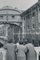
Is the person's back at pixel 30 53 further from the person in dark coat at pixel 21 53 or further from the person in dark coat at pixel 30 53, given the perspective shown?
the person in dark coat at pixel 21 53

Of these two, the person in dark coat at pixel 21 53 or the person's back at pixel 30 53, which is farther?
the person's back at pixel 30 53

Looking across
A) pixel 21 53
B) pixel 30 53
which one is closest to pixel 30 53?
pixel 30 53

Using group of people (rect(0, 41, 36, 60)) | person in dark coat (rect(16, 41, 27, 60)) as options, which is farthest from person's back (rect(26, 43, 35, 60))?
person in dark coat (rect(16, 41, 27, 60))

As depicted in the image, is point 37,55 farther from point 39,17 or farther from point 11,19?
point 11,19

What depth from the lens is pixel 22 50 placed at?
12.0ft

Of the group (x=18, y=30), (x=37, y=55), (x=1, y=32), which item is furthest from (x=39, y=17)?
(x=1, y=32)

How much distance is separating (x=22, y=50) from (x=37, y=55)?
0.35 metres

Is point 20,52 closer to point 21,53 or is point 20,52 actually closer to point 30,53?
point 21,53

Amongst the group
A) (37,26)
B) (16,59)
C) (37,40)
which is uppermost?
(37,26)

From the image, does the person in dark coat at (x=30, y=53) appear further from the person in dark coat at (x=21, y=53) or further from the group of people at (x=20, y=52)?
the person in dark coat at (x=21, y=53)

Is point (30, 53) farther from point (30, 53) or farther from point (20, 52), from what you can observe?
point (20, 52)

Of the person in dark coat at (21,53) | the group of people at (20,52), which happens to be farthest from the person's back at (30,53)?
the person in dark coat at (21,53)

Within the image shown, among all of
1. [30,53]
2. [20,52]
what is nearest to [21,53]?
[20,52]

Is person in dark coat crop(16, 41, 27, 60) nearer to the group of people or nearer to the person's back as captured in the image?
the group of people
